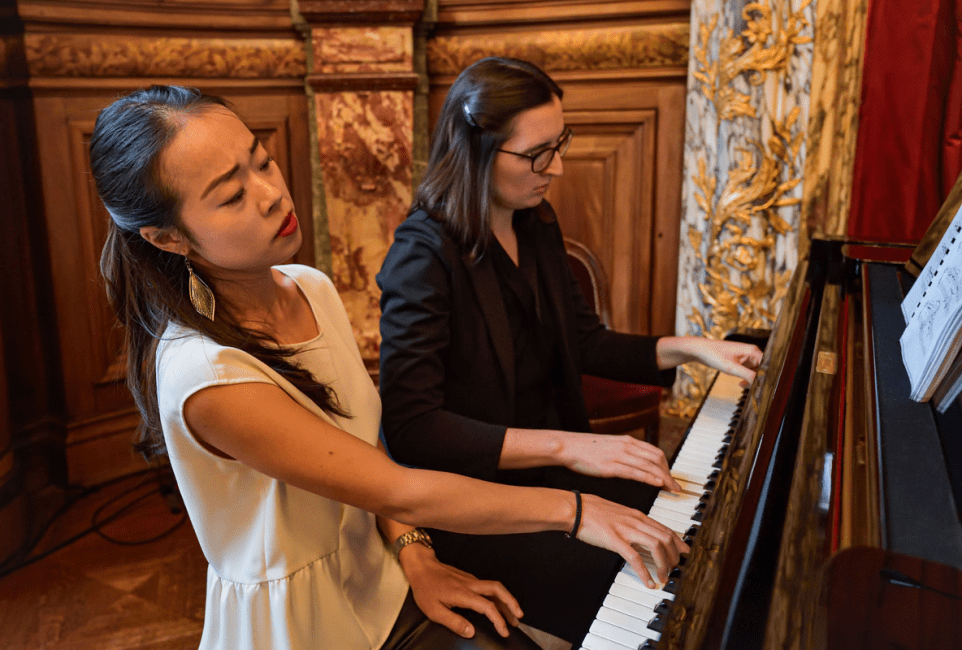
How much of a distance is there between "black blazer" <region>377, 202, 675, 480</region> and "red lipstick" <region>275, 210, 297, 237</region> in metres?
0.37

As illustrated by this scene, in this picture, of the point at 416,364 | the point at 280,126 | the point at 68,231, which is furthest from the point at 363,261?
the point at 416,364

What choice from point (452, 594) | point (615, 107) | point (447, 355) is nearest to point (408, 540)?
point (452, 594)

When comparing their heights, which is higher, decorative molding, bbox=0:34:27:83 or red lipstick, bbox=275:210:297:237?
decorative molding, bbox=0:34:27:83

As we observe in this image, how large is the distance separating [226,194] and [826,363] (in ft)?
2.99

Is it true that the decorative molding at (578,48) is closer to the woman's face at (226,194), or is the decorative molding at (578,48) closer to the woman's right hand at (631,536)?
the woman's face at (226,194)

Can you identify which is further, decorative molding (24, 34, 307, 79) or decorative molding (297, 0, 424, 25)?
decorative molding (297, 0, 424, 25)

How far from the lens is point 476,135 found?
1528 millimetres

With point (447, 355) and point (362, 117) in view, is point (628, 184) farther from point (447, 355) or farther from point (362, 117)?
point (447, 355)

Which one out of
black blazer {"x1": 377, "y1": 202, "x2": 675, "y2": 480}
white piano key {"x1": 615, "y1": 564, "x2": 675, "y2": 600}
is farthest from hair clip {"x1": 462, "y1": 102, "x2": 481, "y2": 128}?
white piano key {"x1": 615, "y1": 564, "x2": 675, "y2": 600}

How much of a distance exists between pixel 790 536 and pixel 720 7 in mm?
2447

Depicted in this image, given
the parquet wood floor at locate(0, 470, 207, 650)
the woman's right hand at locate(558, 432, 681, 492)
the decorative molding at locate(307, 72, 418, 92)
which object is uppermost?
the decorative molding at locate(307, 72, 418, 92)

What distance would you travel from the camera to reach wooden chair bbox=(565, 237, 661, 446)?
233 cm

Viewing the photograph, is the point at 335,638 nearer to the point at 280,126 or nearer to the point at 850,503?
the point at 850,503

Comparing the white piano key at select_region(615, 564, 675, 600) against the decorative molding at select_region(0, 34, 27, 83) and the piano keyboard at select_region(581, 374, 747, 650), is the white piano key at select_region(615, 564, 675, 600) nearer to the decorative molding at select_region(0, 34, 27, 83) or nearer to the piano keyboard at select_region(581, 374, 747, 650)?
the piano keyboard at select_region(581, 374, 747, 650)
